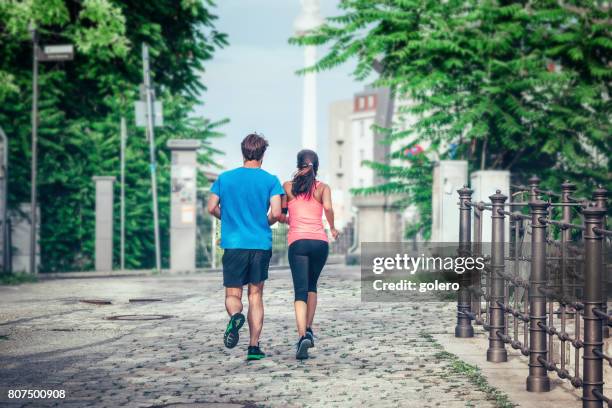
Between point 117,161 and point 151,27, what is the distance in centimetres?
345

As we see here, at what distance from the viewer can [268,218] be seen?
9086 mm

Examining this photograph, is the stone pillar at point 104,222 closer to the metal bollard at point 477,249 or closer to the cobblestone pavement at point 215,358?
the cobblestone pavement at point 215,358

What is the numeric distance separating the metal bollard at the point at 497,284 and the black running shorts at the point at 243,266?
75.6 inches

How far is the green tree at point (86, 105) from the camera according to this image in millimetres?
24578

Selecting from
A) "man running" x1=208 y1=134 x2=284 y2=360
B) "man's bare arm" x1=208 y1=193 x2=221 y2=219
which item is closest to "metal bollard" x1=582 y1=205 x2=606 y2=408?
"man running" x1=208 y1=134 x2=284 y2=360

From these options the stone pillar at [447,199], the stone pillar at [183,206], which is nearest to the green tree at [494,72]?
the stone pillar at [447,199]

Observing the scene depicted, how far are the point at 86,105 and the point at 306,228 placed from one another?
19.0m

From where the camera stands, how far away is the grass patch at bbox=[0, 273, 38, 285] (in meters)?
19.5

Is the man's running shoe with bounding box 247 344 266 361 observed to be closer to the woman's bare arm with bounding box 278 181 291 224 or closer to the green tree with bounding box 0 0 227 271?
the woman's bare arm with bounding box 278 181 291 224

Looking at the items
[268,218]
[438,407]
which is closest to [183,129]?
[268,218]

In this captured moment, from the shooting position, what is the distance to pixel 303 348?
8.79 metres

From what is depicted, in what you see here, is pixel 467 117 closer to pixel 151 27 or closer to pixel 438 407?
pixel 151 27

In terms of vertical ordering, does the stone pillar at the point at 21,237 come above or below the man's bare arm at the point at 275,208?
below

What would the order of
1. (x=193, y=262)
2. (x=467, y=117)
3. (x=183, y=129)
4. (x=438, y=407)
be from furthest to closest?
(x=183, y=129) → (x=193, y=262) → (x=467, y=117) → (x=438, y=407)
